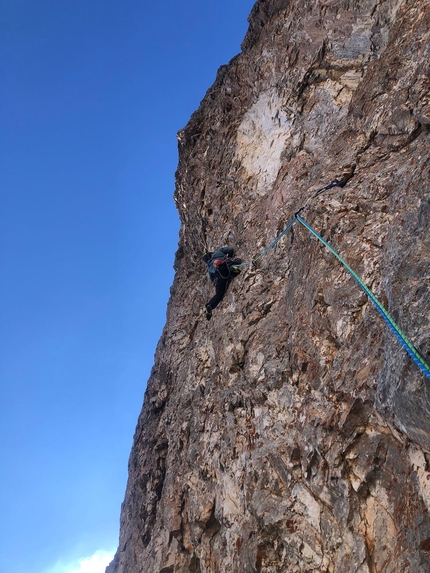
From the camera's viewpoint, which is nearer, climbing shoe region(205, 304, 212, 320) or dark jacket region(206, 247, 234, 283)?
dark jacket region(206, 247, 234, 283)

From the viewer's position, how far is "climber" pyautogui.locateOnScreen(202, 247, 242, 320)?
1105 centimetres

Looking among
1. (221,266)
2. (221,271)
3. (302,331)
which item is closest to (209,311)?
(221,271)

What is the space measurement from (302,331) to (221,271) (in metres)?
4.07

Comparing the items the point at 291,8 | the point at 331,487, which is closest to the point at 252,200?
the point at 291,8

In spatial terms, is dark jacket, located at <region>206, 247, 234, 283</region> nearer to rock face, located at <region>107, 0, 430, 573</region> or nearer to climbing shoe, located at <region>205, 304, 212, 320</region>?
rock face, located at <region>107, 0, 430, 573</region>

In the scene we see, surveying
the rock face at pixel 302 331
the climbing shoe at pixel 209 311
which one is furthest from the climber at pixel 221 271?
the rock face at pixel 302 331

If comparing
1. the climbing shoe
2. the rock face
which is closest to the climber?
the climbing shoe

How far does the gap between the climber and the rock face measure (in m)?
0.37

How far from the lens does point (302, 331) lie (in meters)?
7.41

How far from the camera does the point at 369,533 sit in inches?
204

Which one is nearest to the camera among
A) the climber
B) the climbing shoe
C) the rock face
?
the rock face

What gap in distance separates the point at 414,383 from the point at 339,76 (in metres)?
9.32

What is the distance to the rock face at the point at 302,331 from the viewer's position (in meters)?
5.07

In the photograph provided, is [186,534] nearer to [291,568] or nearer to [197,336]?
[291,568]
